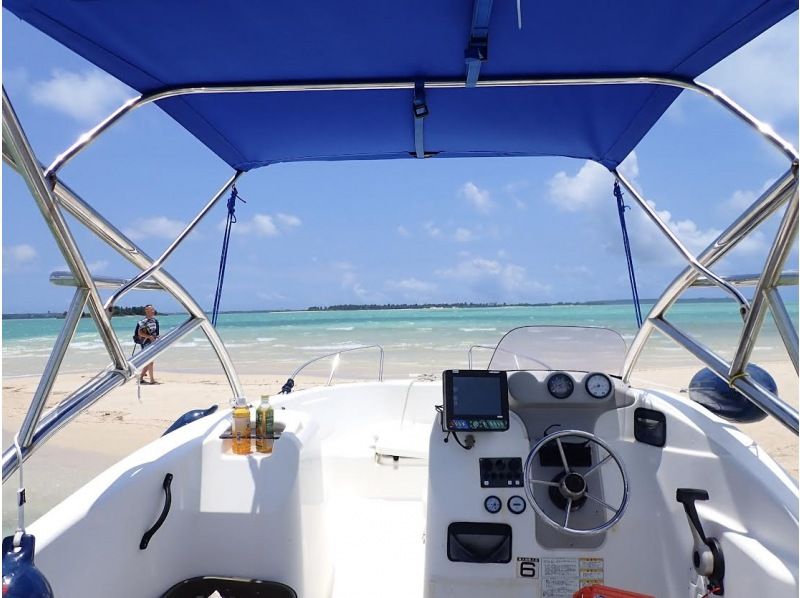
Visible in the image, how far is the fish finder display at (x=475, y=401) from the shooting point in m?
2.32

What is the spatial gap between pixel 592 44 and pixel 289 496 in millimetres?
1828

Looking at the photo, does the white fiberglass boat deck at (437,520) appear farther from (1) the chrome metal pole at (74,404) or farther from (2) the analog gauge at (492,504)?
(1) the chrome metal pole at (74,404)

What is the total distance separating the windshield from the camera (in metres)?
2.65

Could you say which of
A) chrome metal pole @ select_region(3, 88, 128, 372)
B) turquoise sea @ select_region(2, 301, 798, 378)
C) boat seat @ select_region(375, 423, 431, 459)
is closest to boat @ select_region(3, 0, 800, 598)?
chrome metal pole @ select_region(3, 88, 128, 372)

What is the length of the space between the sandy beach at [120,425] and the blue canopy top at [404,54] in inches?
58.3

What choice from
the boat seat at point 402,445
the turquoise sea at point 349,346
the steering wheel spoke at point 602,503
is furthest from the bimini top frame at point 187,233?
the turquoise sea at point 349,346

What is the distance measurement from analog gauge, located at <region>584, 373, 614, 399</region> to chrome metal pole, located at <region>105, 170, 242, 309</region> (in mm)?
1812

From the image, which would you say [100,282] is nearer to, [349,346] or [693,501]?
[693,501]

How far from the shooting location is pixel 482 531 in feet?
7.41

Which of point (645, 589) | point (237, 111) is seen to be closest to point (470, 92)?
point (237, 111)

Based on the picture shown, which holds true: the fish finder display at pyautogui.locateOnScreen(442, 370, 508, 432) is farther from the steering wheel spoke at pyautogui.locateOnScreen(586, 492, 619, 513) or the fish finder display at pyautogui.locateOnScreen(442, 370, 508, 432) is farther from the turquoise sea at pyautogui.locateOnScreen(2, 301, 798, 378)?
the turquoise sea at pyautogui.locateOnScreen(2, 301, 798, 378)

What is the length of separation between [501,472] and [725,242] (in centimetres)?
123

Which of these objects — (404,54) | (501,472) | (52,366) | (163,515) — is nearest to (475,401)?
(501,472)

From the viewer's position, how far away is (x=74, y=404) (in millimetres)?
1547
